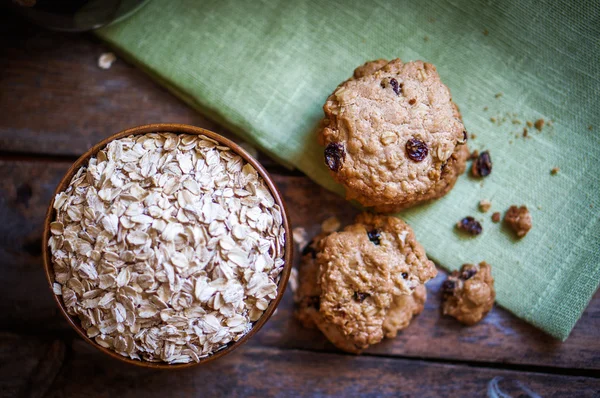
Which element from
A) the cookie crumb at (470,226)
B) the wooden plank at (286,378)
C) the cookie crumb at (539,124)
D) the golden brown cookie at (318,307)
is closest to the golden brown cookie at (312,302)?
the golden brown cookie at (318,307)

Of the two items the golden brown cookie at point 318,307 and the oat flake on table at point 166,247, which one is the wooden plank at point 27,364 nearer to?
the oat flake on table at point 166,247

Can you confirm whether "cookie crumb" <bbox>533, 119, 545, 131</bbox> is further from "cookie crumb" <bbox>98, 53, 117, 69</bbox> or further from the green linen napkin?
"cookie crumb" <bbox>98, 53, 117, 69</bbox>

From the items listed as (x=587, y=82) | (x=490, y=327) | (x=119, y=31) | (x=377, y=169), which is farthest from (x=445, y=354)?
(x=119, y=31)

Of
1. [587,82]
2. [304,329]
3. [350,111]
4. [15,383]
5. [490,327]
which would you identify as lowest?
[15,383]

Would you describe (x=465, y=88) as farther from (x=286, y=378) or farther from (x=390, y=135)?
(x=286, y=378)

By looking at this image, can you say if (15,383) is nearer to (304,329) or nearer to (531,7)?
(304,329)

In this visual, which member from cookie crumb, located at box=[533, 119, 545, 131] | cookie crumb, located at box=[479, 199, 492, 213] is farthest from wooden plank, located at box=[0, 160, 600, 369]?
cookie crumb, located at box=[533, 119, 545, 131]
